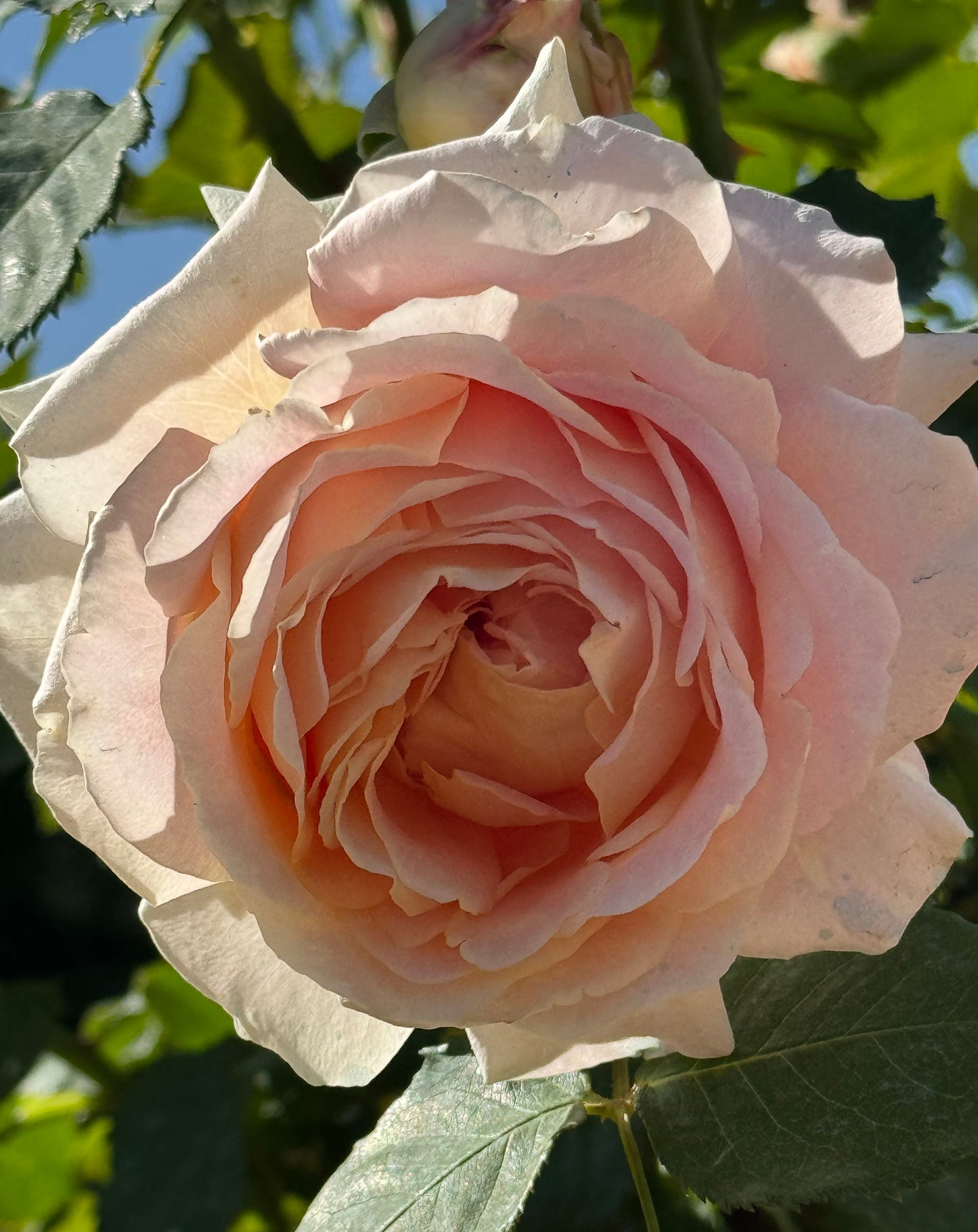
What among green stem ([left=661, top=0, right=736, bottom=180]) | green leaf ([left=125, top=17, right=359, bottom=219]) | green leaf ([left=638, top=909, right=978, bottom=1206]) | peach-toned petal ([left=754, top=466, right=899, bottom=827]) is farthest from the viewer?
green leaf ([left=125, top=17, right=359, bottom=219])

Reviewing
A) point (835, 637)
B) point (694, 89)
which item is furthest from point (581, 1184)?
point (694, 89)

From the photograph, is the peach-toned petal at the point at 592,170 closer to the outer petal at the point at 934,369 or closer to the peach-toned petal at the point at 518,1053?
the outer petal at the point at 934,369

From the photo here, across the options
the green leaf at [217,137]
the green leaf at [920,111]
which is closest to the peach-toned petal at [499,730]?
the green leaf at [217,137]

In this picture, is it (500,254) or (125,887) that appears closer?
(500,254)

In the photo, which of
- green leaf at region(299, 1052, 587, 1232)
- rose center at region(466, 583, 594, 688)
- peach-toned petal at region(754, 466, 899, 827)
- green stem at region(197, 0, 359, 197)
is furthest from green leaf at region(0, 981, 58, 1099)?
peach-toned petal at region(754, 466, 899, 827)

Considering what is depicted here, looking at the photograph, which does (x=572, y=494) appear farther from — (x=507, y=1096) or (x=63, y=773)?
(x=507, y=1096)

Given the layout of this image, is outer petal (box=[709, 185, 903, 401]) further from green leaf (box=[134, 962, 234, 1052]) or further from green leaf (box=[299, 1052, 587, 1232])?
green leaf (box=[134, 962, 234, 1052])

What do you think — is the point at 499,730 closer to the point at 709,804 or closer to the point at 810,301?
the point at 709,804
